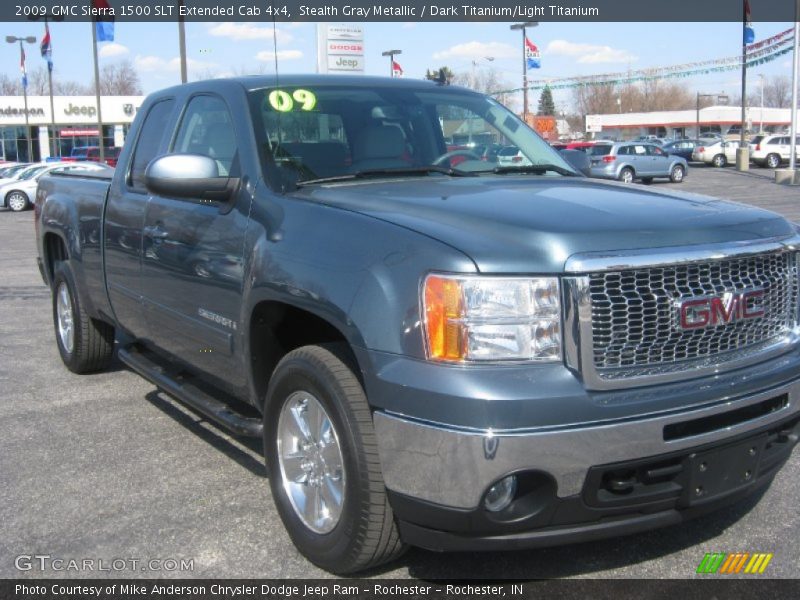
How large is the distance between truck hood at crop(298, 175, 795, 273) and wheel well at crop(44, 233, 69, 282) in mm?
3621

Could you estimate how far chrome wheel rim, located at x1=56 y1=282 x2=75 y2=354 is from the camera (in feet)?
20.6

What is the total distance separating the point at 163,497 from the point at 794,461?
10.2ft

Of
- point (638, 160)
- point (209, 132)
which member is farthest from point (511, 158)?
point (638, 160)

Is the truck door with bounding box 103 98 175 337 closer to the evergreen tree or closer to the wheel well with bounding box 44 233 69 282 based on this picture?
the wheel well with bounding box 44 233 69 282

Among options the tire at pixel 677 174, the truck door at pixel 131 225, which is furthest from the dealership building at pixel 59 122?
the truck door at pixel 131 225

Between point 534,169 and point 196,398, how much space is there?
1.99m

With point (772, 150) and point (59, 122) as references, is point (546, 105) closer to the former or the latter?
point (59, 122)

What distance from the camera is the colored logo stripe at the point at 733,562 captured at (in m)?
3.29

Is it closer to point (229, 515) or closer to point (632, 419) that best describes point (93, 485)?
point (229, 515)

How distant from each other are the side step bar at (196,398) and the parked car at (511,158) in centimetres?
172

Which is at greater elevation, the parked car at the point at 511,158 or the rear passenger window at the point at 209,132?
the rear passenger window at the point at 209,132

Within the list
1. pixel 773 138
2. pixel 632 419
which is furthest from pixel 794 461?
pixel 773 138

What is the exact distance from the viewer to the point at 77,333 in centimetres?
616

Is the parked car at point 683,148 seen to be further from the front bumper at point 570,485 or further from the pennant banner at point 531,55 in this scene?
the front bumper at point 570,485
